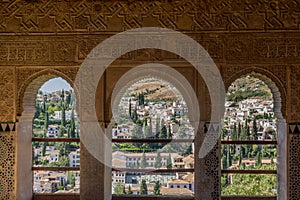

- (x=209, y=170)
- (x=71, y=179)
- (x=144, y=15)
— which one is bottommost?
(x=71, y=179)

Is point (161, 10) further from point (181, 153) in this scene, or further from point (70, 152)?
point (70, 152)

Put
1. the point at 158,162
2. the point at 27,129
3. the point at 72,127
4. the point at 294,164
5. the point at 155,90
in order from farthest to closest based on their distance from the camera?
the point at 155,90 → the point at 72,127 → the point at 158,162 → the point at 27,129 → the point at 294,164

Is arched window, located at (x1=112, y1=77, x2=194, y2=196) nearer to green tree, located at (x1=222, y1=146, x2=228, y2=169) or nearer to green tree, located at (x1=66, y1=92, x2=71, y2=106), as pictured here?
green tree, located at (x1=222, y1=146, x2=228, y2=169)

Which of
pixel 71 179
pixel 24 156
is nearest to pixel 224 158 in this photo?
pixel 71 179

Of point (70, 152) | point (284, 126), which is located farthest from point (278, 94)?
point (70, 152)

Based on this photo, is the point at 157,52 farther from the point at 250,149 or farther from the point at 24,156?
the point at 24,156

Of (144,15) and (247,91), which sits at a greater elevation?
(144,15)

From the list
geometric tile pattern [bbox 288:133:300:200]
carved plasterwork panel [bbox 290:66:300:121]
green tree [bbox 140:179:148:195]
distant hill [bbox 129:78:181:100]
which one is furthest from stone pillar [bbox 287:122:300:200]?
green tree [bbox 140:179:148:195]
